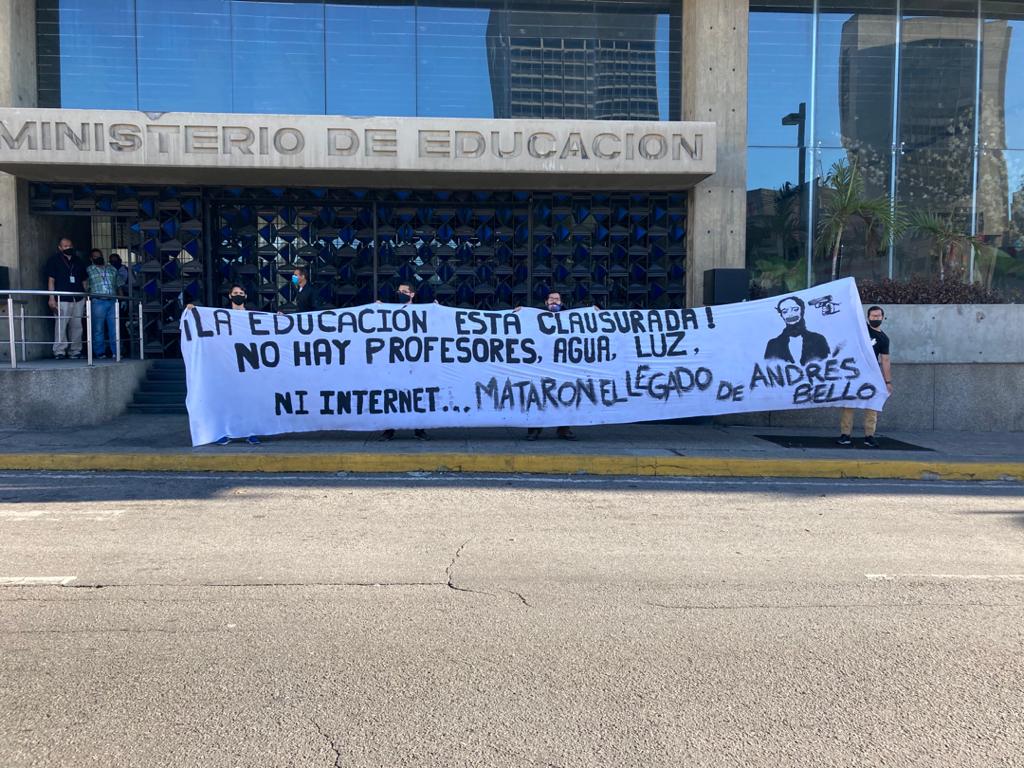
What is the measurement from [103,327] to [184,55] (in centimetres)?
519

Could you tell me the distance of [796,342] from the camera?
1075cm

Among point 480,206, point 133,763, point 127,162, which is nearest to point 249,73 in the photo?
point 127,162

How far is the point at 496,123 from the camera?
44.2 feet

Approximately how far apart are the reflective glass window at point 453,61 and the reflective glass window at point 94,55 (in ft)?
17.3

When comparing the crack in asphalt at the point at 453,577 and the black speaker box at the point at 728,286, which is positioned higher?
the black speaker box at the point at 728,286

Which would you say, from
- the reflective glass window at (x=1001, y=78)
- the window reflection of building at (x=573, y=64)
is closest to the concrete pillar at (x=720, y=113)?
the window reflection of building at (x=573, y=64)

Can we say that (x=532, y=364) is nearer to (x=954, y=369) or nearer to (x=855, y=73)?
(x=954, y=369)

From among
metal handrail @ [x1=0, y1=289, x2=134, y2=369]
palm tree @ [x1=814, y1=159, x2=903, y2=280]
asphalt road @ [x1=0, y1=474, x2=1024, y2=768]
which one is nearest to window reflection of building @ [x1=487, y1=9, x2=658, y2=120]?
palm tree @ [x1=814, y1=159, x2=903, y2=280]

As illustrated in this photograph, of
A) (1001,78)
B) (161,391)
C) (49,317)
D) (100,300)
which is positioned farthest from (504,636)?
(1001,78)

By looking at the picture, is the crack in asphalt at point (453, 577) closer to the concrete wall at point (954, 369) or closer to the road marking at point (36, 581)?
the road marking at point (36, 581)

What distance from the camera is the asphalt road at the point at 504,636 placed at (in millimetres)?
3188

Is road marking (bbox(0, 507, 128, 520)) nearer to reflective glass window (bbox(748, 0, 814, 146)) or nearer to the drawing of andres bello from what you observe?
the drawing of andres bello

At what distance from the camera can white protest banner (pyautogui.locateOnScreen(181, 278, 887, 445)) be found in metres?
10.3

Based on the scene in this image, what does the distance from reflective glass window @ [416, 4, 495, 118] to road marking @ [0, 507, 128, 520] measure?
33.9 ft
